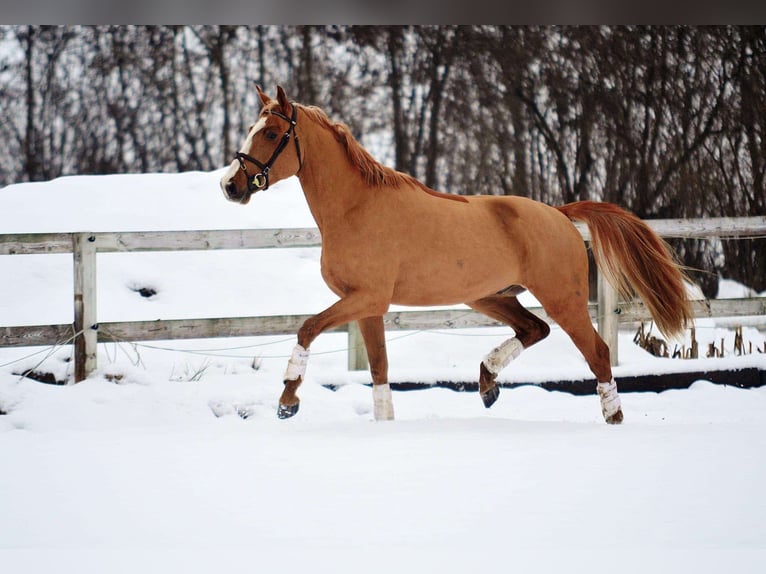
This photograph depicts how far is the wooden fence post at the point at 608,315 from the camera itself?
5695 mm

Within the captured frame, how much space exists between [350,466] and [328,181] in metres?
1.40

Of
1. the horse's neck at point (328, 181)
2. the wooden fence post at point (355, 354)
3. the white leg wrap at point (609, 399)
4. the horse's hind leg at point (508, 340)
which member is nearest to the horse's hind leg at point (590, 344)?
the white leg wrap at point (609, 399)

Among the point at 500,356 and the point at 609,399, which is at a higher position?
the point at 500,356

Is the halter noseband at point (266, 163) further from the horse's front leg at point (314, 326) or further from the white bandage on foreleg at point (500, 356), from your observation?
the white bandage on foreleg at point (500, 356)

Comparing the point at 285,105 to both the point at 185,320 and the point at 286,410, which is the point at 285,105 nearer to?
the point at 286,410

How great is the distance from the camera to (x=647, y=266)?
4.12 meters

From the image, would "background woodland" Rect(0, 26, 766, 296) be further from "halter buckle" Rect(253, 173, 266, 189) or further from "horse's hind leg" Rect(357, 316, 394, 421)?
"halter buckle" Rect(253, 173, 266, 189)

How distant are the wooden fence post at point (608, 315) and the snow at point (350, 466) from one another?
0.77ft

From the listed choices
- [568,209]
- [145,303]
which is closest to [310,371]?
[145,303]

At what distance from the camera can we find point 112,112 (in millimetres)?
7285

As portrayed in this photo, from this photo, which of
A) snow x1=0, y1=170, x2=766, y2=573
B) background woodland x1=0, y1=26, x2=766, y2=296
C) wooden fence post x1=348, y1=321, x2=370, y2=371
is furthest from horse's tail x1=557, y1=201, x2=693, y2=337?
background woodland x1=0, y1=26, x2=766, y2=296

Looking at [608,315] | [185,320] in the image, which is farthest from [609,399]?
[185,320]

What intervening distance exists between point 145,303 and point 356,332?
6.13 ft

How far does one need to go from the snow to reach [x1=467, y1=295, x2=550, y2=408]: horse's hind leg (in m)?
0.32
